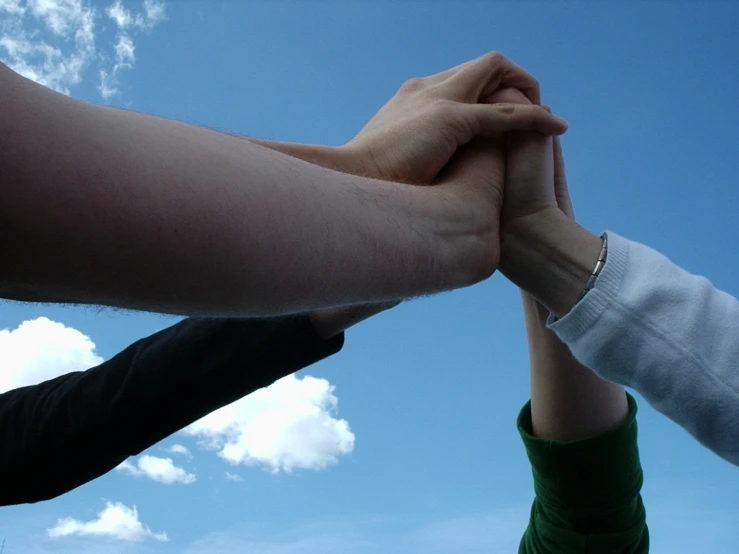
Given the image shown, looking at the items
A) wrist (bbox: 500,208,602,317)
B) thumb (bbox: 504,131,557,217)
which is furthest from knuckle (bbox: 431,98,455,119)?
wrist (bbox: 500,208,602,317)

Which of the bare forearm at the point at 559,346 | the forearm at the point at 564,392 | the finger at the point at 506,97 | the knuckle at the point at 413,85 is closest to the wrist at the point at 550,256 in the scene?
the bare forearm at the point at 559,346

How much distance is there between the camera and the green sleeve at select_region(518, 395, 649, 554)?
148 centimetres

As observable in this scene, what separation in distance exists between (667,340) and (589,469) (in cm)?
47

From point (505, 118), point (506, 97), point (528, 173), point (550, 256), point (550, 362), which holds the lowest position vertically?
→ point (550, 362)

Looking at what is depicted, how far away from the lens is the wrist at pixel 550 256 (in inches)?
49.8

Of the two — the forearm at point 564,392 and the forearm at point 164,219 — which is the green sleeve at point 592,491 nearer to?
the forearm at point 564,392

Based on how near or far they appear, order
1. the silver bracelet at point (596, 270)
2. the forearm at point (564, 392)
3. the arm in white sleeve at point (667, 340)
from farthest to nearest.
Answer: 1. the forearm at point (564, 392)
2. the silver bracelet at point (596, 270)
3. the arm in white sleeve at point (667, 340)

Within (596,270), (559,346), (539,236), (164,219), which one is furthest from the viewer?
(559,346)

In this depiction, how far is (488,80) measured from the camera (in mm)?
1533

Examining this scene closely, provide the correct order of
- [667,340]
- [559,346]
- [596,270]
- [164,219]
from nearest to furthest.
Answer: [164,219], [667,340], [596,270], [559,346]

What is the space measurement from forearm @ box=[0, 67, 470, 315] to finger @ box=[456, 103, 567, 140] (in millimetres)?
530

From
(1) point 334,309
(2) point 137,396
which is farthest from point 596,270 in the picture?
(2) point 137,396

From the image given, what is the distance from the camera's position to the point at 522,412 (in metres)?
1.62

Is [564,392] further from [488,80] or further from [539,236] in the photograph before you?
[488,80]
